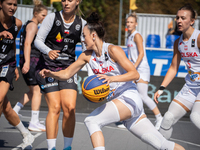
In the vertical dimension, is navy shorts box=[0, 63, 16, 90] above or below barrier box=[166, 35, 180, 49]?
above

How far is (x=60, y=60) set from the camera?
453cm

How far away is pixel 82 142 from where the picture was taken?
5.29 meters

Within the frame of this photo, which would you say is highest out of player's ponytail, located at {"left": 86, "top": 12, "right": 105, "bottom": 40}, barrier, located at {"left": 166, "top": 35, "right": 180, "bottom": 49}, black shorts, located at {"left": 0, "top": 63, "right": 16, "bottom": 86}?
player's ponytail, located at {"left": 86, "top": 12, "right": 105, "bottom": 40}

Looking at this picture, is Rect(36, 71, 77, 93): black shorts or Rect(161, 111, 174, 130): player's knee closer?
Rect(161, 111, 174, 130): player's knee

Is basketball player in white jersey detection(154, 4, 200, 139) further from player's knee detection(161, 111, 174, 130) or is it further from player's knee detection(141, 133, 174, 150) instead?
player's knee detection(141, 133, 174, 150)

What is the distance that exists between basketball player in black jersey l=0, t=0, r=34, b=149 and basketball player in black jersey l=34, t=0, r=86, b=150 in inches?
18.2

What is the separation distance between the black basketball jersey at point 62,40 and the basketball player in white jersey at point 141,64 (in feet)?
8.01

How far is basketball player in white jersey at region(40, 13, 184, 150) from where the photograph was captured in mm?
3342

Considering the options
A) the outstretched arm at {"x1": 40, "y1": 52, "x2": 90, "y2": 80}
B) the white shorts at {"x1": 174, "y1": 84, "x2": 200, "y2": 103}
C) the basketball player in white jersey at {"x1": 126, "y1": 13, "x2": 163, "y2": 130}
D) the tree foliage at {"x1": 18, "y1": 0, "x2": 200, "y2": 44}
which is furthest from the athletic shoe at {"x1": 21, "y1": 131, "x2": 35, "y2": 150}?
the tree foliage at {"x1": 18, "y1": 0, "x2": 200, "y2": 44}

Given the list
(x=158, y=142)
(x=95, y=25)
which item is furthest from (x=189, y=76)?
(x=95, y=25)

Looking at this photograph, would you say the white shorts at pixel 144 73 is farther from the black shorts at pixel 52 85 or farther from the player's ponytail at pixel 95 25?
the player's ponytail at pixel 95 25

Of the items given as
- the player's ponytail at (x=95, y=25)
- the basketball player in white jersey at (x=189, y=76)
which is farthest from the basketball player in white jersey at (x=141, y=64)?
the player's ponytail at (x=95, y=25)

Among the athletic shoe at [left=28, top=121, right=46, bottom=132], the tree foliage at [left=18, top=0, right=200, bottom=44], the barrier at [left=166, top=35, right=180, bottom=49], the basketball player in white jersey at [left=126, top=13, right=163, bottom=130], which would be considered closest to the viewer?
the athletic shoe at [left=28, top=121, right=46, bottom=132]

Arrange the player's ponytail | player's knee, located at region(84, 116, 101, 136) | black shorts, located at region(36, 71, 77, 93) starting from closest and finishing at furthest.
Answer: player's knee, located at region(84, 116, 101, 136), the player's ponytail, black shorts, located at region(36, 71, 77, 93)
